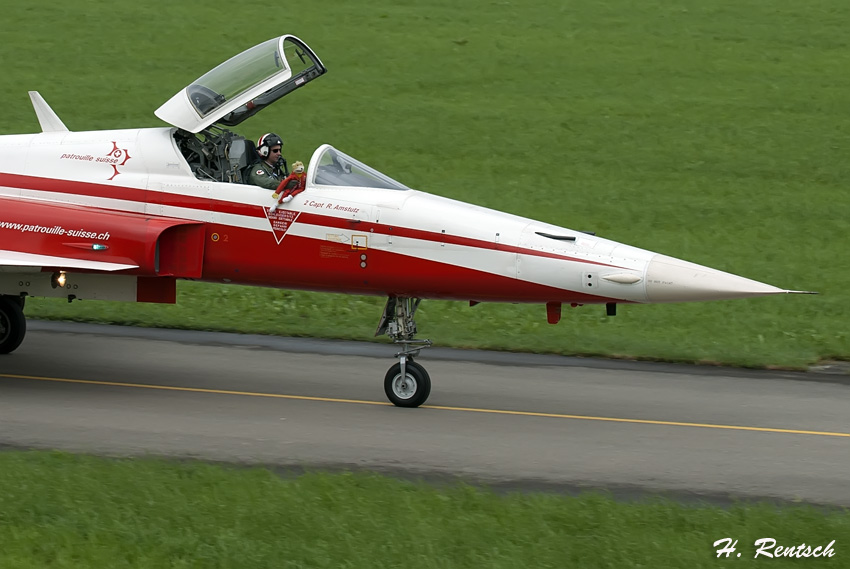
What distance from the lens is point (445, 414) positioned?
13000mm

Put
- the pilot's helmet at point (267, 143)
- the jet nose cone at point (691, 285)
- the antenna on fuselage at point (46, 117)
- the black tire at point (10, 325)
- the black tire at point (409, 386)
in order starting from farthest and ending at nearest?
the black tire at point (10, 325) → the antenna on fuselage at point (46, 117) → the pilot's helmet at point (267, 143) → the black tire at point (409, 386) → the jet nose cone at point (691, 285)

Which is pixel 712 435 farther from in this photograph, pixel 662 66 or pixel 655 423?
pixel 662 66

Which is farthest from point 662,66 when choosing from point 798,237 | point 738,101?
point 798,237

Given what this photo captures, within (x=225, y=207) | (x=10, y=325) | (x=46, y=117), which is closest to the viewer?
(x=225, y=207)

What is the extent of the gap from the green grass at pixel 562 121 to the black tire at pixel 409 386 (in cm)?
334

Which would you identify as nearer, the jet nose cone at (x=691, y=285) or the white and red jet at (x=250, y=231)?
the jet nose cone at (x=691, y=285)

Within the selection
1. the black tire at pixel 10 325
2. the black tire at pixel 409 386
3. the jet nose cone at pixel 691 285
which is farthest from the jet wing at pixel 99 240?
the jet nose cone at pixel 691 285

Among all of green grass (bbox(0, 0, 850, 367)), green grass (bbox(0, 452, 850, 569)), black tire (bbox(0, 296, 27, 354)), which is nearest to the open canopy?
black tire (bbox(0, 296, 27, 354))

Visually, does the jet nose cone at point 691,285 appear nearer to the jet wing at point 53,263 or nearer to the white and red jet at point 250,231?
the white and red jet at point 250,231

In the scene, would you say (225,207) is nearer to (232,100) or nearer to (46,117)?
(232,100)

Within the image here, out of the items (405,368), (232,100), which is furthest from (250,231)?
(405,368)

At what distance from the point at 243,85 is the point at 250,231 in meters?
1.71

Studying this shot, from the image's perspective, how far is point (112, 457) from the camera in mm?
11148

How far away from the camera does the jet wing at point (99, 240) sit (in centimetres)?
1300
